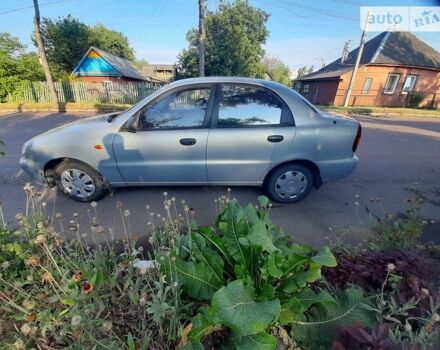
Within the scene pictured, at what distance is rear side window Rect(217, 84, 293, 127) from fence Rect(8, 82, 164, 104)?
1537cm

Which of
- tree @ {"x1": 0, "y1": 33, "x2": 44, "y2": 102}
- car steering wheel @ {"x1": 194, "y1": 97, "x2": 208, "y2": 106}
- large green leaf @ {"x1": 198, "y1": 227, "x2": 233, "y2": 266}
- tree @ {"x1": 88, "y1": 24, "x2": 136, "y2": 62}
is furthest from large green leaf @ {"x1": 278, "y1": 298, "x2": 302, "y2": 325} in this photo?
tree @ {"x1": 88, "y1": 24, "x2": 136, "y2": 62}

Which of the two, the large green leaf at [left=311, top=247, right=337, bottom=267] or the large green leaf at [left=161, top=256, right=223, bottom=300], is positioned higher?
the large green leaf at [left=311, top=247, right=337, bottom=267]

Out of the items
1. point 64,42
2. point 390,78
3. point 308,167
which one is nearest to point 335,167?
point 308,167

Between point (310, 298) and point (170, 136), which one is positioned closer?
point (310, 298)

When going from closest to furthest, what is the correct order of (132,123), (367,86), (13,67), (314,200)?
1. (132,123)
2. (314,200)
3. (13,67)
4. (367,86)

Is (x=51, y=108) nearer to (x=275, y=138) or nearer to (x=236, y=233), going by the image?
(x=275, y=138)

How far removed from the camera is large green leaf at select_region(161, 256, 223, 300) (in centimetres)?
154

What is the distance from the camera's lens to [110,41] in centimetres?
3762

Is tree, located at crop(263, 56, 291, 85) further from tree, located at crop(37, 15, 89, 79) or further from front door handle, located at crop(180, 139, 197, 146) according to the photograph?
front door handle, located at crop(180, 139, 197, 146)

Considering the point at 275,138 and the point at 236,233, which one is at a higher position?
the point at 275,138

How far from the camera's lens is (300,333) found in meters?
1.41

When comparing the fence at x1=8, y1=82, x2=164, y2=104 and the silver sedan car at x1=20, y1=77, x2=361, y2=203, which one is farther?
the fence at x1=8, y1=82, x2=164, y2=104

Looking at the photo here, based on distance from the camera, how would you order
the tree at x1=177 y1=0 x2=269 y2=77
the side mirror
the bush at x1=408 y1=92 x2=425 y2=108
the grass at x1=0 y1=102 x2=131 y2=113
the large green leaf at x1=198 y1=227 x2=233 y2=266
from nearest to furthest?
the large green leaf at x1=198 y1=227 x2=233 y2=266
the side mirror
the grass at x1=0 y1=102 x2=131 y2=113
the bush at x1=408 y1=92 x2=425 y2=108
the tree at x1=177 y1=0 x2=269 y2=77

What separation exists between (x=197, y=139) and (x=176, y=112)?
472 mm
